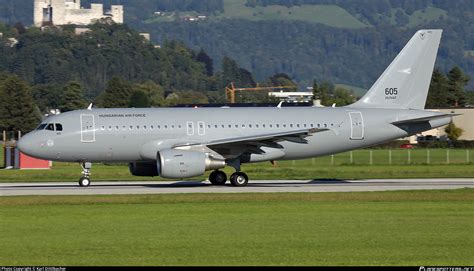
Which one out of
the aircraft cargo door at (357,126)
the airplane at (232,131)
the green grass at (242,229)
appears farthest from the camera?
the aircraft cargo door at (357,126)

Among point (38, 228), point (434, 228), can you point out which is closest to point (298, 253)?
point (434, 228)

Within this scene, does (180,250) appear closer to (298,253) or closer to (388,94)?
(298,253)

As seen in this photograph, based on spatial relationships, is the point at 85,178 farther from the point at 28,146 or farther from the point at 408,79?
the point at 408,79

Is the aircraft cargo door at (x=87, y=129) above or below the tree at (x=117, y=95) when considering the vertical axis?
above

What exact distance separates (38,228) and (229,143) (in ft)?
55.0

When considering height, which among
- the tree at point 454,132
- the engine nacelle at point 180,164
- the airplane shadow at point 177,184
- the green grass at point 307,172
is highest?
the engine nacelle at point 180,164

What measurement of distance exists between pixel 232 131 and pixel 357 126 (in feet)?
17.8

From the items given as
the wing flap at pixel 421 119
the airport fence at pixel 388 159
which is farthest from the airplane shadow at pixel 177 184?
the airport fence at pixel 388 159

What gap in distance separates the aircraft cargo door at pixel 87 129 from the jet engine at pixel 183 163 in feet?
10.9

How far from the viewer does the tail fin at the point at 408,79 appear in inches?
1975

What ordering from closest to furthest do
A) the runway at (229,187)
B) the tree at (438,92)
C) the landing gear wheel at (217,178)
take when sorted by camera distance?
the runway at (229,187) → the landing gear wheel at (217,178) → the tree at (438,92)

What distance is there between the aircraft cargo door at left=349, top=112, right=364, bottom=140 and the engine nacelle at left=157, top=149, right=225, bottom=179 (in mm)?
7322

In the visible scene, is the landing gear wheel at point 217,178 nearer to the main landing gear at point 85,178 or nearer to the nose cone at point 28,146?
the main landing gear at point 85,178

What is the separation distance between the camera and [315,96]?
474ft
